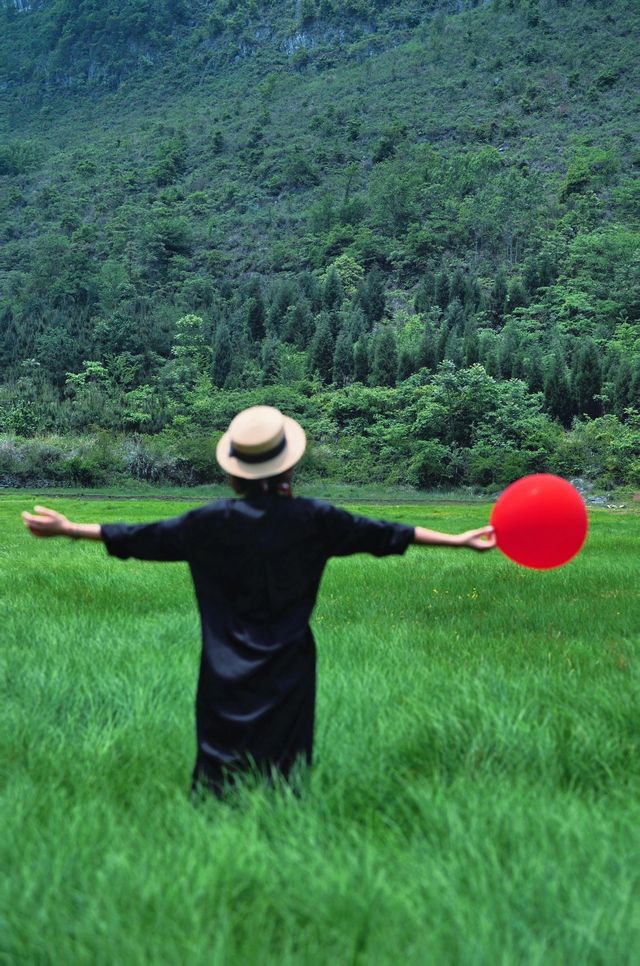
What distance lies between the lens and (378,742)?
4.21 m

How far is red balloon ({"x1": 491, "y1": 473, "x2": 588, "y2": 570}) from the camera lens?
3.71 m

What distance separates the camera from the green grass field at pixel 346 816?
8.34 ft

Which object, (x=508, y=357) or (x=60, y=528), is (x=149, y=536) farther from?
(x=508, y=357)

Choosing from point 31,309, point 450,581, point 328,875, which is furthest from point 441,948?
point 31,309

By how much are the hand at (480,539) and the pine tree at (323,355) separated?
75.1m

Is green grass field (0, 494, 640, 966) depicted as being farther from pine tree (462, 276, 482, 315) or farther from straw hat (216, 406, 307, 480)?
pine tree (462, 276, 482, 315)

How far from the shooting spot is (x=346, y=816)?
11.6ft

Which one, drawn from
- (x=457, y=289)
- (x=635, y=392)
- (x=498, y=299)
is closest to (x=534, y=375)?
(x=635, y=392)

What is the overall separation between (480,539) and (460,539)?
0.13 metres

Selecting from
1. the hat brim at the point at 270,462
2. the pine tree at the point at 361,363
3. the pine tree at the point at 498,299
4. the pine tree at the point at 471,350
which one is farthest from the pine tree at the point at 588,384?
the hat brim at the point at 270,462

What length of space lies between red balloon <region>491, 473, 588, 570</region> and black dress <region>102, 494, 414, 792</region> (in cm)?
42

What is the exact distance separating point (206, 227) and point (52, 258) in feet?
88.6

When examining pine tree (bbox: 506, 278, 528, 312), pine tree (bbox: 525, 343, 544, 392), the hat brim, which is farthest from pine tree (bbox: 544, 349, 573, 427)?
the hat brim

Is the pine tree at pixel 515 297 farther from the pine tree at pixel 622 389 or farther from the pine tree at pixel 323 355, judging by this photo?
the pine tree at pixel 622 389
